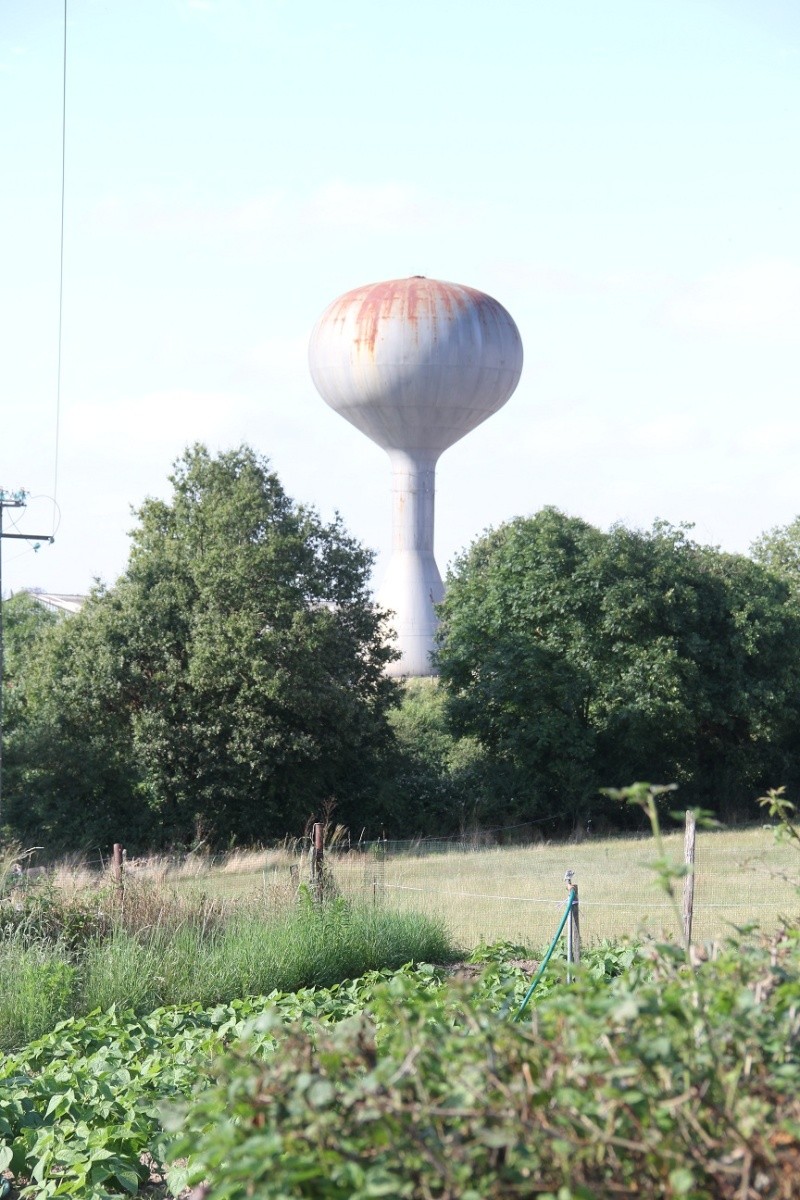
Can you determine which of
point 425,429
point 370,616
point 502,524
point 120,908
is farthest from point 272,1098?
point 425,429

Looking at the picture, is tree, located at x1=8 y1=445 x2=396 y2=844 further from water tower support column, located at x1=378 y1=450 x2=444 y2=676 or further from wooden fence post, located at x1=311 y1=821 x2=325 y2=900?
water tower support column, located at x1=378 y1=450 x2=444 y2=676

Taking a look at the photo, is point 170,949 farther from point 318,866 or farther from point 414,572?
point 414,572

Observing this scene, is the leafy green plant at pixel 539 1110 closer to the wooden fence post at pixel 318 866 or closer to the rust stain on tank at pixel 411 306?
the wooden fence post at pixel 318 866

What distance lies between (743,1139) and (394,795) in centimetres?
2340

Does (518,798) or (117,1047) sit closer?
(117,1047)

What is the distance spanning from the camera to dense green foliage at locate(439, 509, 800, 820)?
2502 cm

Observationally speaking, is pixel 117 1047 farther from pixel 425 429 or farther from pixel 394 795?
pixel 425 429

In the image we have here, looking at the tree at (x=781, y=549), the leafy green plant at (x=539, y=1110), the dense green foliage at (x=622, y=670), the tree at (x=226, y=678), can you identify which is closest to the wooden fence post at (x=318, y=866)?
the leafy green plant at (x=539, y=1110)

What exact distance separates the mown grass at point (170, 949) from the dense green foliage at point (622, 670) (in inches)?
632

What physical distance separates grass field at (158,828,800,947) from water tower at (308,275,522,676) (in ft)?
100

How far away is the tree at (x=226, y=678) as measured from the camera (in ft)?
74.3

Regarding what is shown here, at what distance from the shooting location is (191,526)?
81.2 ft

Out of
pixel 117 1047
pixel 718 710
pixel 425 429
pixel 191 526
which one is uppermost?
pixel 425 429

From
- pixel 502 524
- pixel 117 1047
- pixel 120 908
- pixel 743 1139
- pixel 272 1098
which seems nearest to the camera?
pixel 743 1139
